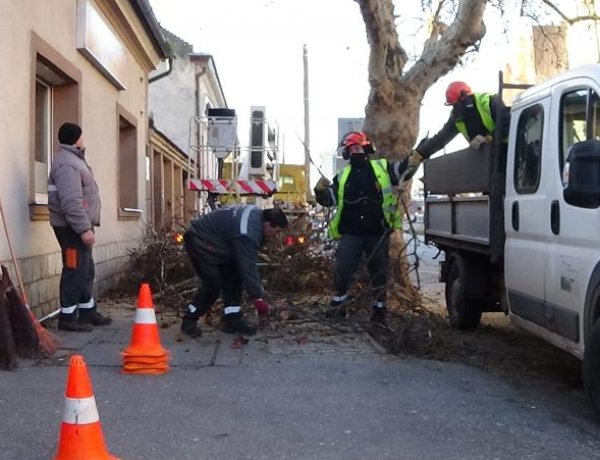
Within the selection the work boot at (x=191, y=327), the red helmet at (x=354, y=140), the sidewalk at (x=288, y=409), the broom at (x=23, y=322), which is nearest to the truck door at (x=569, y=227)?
the sidewalk at (x=288, y=409)

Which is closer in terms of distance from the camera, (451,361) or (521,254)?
(521,254)

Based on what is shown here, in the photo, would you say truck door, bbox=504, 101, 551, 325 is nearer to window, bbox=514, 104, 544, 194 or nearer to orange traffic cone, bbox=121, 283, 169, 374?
window, bbox=514, 104, 544, 194

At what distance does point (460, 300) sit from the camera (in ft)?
25.9

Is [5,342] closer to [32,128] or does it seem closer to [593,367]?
[32,128]

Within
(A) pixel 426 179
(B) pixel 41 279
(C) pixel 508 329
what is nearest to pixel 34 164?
(B) pixel 41 279

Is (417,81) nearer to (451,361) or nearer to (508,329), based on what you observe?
(508,329)

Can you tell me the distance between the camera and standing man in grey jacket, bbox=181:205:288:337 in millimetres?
6906

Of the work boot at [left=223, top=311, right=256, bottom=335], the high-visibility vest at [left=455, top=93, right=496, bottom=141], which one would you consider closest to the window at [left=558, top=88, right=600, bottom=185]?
the high-visibility vest at [left=455, top=93, right=496, bottom=141]

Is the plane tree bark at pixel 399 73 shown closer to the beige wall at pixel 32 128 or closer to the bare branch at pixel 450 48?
the bare branch at pixel 450 48

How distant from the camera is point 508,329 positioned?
8.87m

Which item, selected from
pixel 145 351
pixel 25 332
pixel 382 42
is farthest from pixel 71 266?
pixel 382 42

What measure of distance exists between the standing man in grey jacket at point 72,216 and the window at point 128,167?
17.1 ft

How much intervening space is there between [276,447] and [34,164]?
454 centimetres

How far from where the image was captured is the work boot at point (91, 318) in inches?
312
